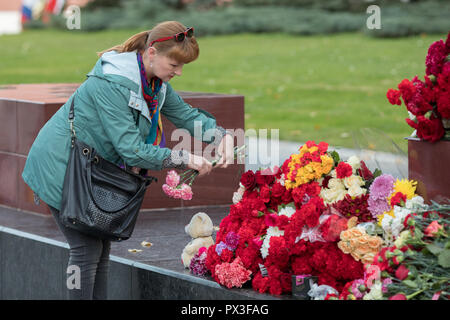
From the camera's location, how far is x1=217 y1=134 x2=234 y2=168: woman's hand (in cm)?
386

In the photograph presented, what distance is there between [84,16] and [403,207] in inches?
817

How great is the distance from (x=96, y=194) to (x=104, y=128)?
30 cm

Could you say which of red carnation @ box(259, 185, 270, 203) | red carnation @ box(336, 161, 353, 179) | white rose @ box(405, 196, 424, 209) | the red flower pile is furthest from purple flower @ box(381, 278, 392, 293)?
red carnation @ box(259, 185, 270, 203)

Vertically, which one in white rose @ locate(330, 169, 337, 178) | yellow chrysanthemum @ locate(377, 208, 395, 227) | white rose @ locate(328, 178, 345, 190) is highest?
white rose @ locate(330, 169, 337, 178)

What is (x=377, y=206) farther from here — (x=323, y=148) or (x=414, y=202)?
(x=323, y=148)

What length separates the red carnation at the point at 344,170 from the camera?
12.7 feet

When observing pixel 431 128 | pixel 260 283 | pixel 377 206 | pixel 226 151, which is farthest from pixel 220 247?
pixel 431 128

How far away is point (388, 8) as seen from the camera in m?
19.7

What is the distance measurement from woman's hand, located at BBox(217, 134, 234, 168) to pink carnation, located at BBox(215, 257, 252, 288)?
502mm

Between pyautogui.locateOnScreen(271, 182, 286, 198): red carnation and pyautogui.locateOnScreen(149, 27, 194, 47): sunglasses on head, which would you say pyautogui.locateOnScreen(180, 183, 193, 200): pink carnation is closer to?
pyautogui.locateOnScreen(271, 182, 286, 198): red carnation

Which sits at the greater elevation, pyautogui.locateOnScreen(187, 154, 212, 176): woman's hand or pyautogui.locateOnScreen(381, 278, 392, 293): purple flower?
pyautogui.locateOnScreen(187, 154, 212, 176): woman's hand

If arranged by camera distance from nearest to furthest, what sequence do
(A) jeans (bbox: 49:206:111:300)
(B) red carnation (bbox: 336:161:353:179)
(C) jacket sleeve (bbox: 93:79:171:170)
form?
1. (C) jacket sleeve (bbox: 93:79:171:170)
2. (A) jeans (bbox: 49:206:111:300)
3. (B) red carnation (bbox: 336:161:353:179)

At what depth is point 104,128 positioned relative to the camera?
357 centimetres

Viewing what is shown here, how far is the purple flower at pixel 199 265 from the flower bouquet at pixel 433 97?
1302mm
